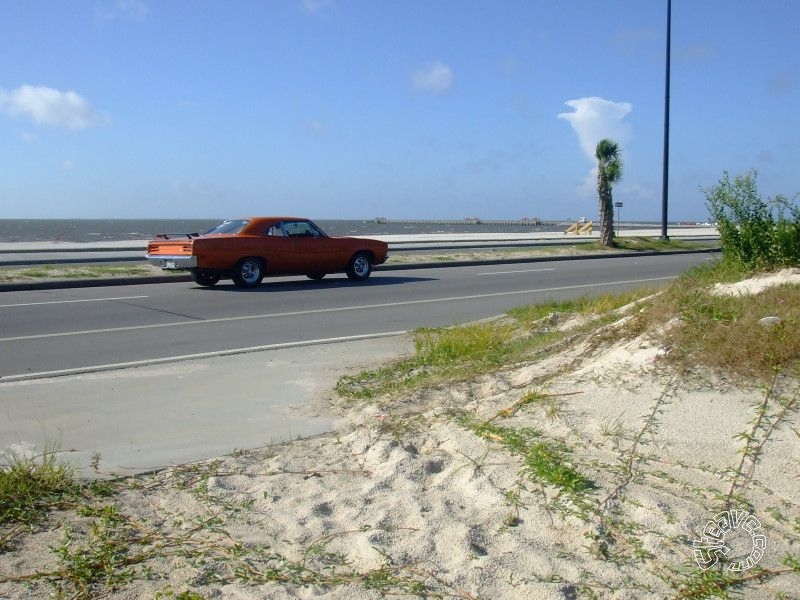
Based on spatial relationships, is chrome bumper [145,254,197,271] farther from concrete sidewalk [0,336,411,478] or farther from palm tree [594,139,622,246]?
palm tree [594,139,622,246]

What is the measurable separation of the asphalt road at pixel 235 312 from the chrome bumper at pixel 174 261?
47 centimetres

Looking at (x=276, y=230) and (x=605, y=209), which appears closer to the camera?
(x=276, y=230)

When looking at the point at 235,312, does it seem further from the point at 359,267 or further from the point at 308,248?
the point at 359,267

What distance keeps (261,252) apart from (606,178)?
19.2 metres

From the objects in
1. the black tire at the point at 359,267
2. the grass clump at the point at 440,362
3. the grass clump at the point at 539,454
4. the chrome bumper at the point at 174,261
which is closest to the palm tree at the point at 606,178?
the black tire at the point at 359,267

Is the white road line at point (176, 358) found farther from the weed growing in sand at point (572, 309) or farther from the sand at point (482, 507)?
the sand at point (482, 507)

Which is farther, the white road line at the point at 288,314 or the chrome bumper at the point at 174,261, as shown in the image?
the chrome bumper at the point at 174,261

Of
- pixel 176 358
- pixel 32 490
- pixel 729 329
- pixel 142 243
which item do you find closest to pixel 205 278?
pixel 176 358

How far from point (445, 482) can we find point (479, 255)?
2329 cm

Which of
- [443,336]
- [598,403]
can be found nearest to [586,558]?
[598,403]

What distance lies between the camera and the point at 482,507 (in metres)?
4.55

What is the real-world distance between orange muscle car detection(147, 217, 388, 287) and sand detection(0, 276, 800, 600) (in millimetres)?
12228

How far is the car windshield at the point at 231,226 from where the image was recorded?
18.7 meters

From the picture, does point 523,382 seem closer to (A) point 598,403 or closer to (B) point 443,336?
(A) point 598,403
